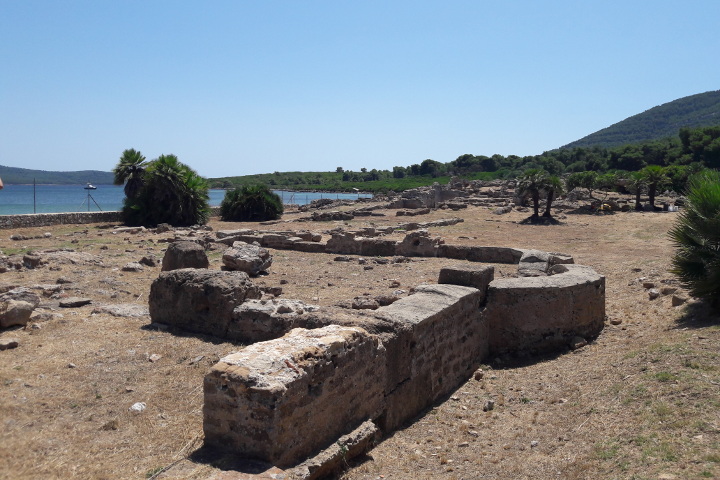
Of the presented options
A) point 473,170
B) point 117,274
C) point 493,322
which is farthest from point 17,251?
point 473,170

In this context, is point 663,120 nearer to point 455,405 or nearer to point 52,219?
point 52,219

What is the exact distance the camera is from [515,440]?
19.6ft

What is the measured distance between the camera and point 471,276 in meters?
8.59

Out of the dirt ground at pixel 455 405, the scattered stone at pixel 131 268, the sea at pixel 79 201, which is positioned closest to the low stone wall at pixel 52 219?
the sea at pixel 79 201

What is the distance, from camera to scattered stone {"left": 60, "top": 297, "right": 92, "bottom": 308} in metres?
9.76

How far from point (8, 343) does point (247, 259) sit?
6841 millimetres

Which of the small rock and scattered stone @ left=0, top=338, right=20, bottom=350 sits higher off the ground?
the small rock

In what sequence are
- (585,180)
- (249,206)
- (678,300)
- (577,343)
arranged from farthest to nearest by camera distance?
1. (585,180)
2. (249,206)
3. (678,300)
4. (577,343)

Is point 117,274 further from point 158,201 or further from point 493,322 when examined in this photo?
point 158,201

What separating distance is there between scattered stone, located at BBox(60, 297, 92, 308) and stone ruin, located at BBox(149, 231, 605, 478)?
1.79 m

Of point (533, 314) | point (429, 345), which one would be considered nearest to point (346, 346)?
point (429, 345)

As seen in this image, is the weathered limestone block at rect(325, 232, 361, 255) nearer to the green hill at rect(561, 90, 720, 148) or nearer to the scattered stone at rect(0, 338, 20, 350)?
the scattered stone at rect(0, 338, 20, 350)

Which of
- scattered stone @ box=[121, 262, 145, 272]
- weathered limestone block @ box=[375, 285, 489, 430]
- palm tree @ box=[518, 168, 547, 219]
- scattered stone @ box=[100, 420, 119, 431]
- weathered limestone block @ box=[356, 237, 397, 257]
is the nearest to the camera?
scattered stone @ box=[100, 420, 119, 431]

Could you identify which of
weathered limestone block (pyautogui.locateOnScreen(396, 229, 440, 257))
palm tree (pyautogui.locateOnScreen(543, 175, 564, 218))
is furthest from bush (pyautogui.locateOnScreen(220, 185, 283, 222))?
weathered limestone block (pyautogui.locateOnScreen(396, 229, 440, 257))
